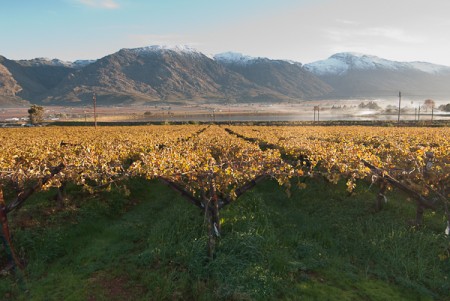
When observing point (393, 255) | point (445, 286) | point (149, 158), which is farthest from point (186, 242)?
point (445, 286)

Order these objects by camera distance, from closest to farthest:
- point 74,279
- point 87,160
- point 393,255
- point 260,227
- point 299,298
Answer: point 299,298
point 74,279
point 393,255
point 260,227
point 87,160

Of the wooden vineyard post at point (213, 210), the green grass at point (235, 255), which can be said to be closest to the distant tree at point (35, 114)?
the green grass at point (235, 255)

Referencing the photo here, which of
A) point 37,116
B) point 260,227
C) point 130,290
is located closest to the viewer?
point 130,290

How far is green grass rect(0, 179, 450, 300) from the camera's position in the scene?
8.41 m

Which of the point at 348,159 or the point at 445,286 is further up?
the point at 348,159

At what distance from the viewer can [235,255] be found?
30.4ft

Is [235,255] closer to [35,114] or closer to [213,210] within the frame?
[213,210]

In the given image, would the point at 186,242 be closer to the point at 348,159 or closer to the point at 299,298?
the point at 299,298

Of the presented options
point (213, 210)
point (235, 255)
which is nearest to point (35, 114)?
point (213, 210)

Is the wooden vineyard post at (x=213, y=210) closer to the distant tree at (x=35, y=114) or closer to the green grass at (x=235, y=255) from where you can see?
the green grass at (x=235, y=255)

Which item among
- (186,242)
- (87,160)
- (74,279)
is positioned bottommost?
(74,279)

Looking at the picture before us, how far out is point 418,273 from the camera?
9258 millimetres

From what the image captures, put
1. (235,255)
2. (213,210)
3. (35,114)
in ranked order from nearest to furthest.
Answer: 1. (235,255)
2. (213,210)
3. (35,114)

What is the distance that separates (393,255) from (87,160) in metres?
11.5
